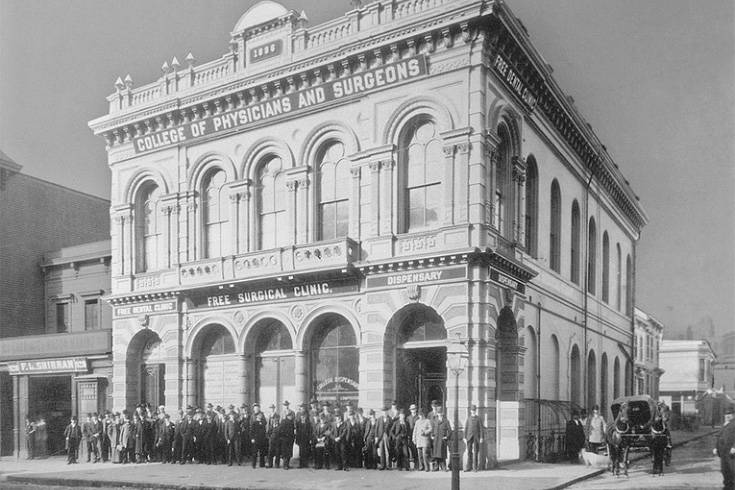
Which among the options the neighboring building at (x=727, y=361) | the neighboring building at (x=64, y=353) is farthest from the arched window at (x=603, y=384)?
the neighboring building at (x=64, y=353)

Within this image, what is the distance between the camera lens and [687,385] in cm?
4878

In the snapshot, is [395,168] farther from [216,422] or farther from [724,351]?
[724,351]

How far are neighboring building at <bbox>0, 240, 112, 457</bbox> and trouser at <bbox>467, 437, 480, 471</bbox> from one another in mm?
15269

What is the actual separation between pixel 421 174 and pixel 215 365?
9.86 metres

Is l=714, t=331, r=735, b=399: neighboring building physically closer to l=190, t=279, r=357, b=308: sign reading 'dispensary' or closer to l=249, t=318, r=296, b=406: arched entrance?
l=190, t=279, r=357, b=308: sign reading 'dispensary'

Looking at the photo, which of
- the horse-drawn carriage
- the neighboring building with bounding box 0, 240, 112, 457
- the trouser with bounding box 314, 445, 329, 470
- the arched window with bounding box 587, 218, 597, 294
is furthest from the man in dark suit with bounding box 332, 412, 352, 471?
the arched window with bounding box 587, 218, 597, 294

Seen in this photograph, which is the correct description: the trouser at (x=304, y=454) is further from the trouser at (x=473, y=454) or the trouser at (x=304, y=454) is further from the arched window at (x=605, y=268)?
the arched window at (x=605, y=268)

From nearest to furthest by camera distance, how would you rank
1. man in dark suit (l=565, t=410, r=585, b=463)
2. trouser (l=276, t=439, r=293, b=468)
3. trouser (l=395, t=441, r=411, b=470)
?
trouser (l=395, t=441, r=411, b=470) → trouser (l=276, t=439, r=293, b=468) → man in dark suit (l=565, t=410, r=585, b=463)

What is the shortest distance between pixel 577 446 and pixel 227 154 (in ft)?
47.7

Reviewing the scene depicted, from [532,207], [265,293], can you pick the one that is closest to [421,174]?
[532,207]

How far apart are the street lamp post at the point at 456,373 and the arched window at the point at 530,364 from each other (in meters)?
4.33

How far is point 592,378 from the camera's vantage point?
31.7m

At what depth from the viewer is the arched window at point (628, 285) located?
38562mm

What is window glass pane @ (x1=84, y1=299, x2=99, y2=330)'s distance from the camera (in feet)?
109
